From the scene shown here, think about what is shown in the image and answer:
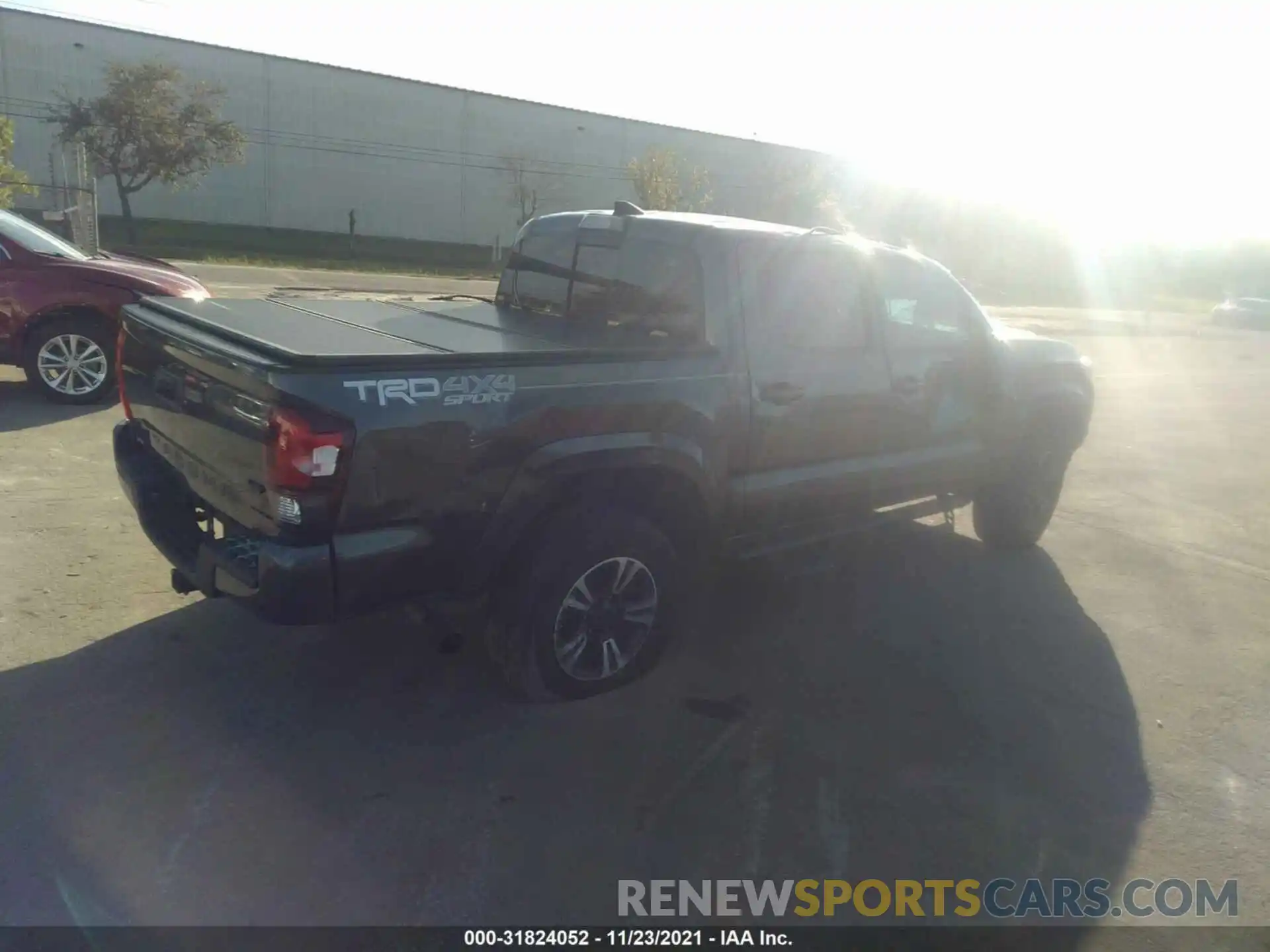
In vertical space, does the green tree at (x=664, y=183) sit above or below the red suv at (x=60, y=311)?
above

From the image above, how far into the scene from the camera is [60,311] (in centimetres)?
820

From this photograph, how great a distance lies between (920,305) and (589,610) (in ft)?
8.64

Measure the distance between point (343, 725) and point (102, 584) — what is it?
1.86m

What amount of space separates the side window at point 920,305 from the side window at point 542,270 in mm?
1594

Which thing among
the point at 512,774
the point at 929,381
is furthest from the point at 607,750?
the point at 929,381

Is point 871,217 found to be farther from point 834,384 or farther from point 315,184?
point 834,384

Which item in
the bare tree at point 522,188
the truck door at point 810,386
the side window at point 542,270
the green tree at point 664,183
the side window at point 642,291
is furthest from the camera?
the bare tree at point 522,188

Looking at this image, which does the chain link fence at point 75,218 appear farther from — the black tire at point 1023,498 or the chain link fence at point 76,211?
the black tire at point 1023,498

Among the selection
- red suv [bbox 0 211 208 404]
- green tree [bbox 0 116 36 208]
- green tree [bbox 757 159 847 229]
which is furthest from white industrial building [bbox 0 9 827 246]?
red suv [bbox 0 211 208 404]

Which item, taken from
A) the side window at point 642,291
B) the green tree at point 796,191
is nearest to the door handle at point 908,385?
the side window at point 642,291

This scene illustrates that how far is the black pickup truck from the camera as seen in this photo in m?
3.24

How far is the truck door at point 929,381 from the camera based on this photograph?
16.8 feet

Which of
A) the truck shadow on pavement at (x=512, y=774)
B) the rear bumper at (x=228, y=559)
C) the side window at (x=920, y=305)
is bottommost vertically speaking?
the truck shadow on pavement at (x=512, y=774)

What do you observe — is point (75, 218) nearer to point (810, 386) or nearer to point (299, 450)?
point (810, 386)
